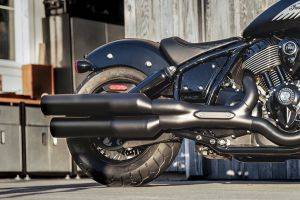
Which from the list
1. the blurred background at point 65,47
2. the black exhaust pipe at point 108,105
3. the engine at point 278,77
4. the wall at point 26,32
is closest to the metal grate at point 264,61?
the engine at point 278,77

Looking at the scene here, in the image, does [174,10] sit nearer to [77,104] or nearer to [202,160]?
[202,160]

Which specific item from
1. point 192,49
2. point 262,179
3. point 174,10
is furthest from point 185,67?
point 174,10

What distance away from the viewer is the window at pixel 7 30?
41.6ft

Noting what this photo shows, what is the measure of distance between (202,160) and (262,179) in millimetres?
762

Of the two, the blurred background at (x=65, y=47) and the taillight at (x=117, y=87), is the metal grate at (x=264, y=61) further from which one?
the blurred background at (x=65, y=47)

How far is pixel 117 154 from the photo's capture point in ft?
23.0

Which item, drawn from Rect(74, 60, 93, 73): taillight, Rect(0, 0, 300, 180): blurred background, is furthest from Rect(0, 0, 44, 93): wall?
Rect(74, 60, 93, 73): taillight

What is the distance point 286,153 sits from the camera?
6441 mm

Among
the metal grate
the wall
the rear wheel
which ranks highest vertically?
the wall

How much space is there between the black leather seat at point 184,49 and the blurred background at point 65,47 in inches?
112

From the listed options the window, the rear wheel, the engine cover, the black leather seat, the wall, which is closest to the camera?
the engine cover

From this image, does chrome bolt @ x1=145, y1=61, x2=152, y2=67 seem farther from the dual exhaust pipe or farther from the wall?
the wall

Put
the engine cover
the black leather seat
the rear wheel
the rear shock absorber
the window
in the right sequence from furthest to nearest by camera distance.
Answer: the window, the rear wheel, the black leather seat, the rear shock absorber, the engine cover

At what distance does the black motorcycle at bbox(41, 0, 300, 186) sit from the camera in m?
6.41
